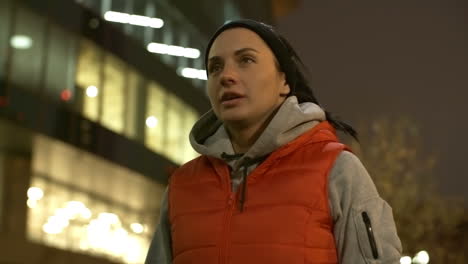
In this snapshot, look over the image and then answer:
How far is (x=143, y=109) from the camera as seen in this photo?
33406 millimetres

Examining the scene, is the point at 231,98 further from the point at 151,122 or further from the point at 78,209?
the point at 151,122

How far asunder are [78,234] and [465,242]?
64.9 feet

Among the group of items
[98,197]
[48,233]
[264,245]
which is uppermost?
[98,197]

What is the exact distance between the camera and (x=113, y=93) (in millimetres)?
30938

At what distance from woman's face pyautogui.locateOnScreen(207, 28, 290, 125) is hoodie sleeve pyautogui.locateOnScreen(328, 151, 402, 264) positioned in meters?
0.31

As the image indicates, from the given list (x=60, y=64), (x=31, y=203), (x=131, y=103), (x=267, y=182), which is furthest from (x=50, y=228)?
(x=267, y=182)

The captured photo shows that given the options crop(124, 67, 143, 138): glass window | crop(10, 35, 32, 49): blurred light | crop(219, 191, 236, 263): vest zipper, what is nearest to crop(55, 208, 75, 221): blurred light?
crop(124, 67, 143, 138): glass window

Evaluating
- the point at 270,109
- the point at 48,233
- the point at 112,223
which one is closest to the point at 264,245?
the point at 270,109

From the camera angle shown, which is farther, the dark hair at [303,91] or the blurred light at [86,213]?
the blurred light at [86,213]

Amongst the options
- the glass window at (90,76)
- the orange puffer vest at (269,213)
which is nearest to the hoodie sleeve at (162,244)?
the orange puffer vest at (269,213)

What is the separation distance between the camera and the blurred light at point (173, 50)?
33.5 m

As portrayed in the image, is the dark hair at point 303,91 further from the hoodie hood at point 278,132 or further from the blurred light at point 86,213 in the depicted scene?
the blurred light at point 86,213

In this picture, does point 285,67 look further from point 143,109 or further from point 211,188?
point 143,109

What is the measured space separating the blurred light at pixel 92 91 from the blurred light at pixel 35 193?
410 cm
